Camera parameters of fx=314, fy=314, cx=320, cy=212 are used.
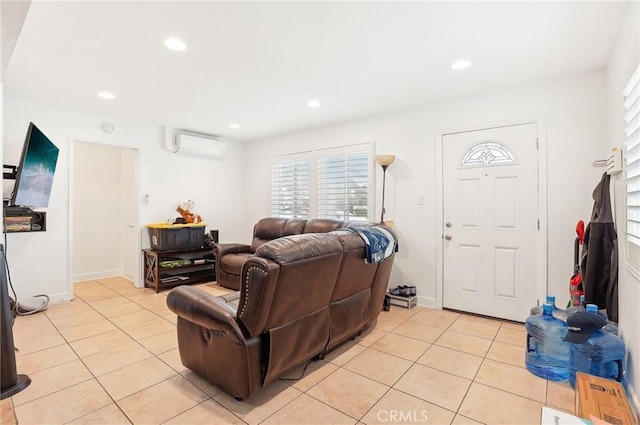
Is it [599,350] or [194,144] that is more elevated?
[194,144]

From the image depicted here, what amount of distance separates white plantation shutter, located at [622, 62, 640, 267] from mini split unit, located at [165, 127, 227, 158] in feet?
16.8

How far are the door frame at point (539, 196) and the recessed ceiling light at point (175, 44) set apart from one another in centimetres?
283

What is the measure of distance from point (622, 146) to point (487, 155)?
134 cm

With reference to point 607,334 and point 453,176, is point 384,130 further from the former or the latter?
point 607,334

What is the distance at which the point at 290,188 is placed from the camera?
539 centimetres

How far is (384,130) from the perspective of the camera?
423 centimetres

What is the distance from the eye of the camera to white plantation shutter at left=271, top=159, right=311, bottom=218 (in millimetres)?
5195

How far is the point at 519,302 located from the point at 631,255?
1.55 metres

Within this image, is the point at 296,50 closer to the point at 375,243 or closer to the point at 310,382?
the point at 375,243

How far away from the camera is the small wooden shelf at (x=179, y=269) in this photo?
14.8 feet

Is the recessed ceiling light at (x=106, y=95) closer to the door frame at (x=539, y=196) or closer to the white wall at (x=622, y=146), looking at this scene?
the door frame at (x=539, y=196)

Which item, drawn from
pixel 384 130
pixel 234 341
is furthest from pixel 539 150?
pixel 234 341

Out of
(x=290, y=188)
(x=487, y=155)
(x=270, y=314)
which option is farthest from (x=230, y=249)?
(x=487, y=155)

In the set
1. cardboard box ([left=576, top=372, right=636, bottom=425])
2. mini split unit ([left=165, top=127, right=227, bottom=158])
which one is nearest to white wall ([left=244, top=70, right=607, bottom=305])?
mini split unit ([left=165, top=127, right=227, bottom=158])
